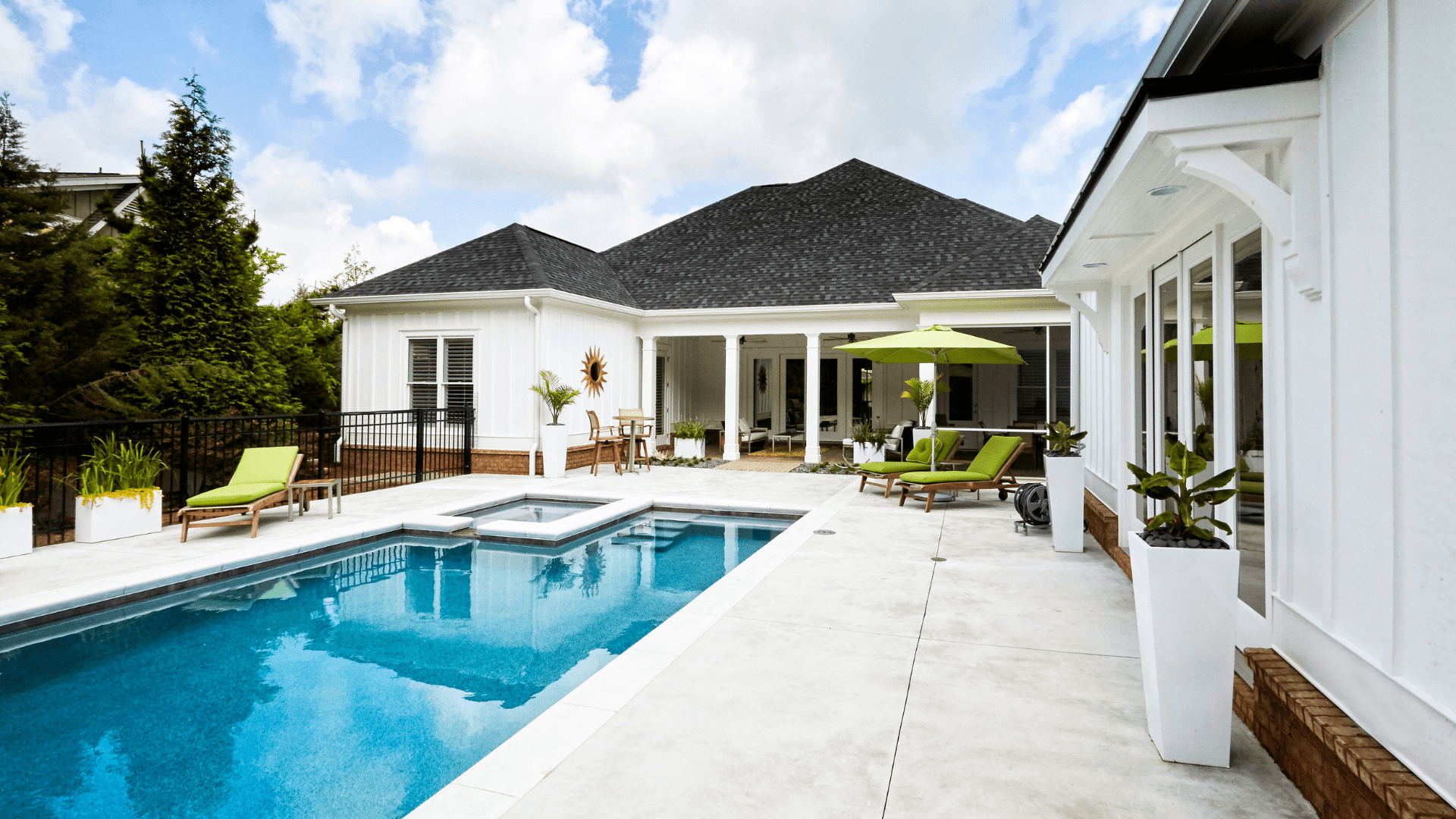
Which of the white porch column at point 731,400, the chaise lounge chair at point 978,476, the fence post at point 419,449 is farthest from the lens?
the white porch column at point 731,400

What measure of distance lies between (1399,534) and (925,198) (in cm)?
1664

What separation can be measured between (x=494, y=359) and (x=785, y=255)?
23.5 ft

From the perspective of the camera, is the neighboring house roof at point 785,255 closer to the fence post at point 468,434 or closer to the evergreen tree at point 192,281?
the evergreen tree at point 192,281

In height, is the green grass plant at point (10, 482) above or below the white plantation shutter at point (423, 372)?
below

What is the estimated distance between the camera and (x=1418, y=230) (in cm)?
191

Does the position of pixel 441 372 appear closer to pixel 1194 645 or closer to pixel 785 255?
pixel 785 255

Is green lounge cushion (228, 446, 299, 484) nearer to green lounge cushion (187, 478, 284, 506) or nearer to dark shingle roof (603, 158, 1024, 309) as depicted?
green lounge cushion (187, 478, 284, 506)

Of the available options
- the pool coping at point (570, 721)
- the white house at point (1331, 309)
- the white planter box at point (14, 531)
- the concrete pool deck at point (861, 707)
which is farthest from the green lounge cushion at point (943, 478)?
the white planter box at point (14, 531)

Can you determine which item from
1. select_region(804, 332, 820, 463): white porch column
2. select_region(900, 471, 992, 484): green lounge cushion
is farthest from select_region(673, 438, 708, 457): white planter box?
select_region(900, 471, 992, 484): green lounge cushion

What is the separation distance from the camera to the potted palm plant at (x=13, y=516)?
6.01 metres

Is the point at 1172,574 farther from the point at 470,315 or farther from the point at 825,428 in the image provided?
the point at 825,428

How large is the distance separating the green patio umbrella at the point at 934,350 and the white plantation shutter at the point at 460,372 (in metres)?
6.90

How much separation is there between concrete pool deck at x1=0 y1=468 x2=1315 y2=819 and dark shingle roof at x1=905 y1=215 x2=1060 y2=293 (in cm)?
673

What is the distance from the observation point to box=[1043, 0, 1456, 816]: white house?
1.85m
